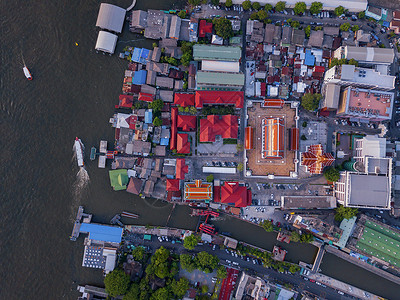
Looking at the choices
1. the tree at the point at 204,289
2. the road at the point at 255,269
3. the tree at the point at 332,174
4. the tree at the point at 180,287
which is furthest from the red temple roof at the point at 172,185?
the tree at the point at 332,174

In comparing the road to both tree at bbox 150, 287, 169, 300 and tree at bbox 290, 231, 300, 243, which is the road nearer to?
tree at bbox 150, 287, 169, 300

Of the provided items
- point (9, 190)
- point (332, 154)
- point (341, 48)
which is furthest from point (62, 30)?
point (332, 154)

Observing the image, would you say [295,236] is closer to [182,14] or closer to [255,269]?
[255,269]

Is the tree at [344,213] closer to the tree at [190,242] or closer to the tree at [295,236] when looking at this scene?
the tree at [295,236]

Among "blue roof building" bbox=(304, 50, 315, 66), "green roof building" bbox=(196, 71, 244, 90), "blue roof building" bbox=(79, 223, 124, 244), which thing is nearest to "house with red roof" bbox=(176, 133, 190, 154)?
"green roof building" bbox=(196, 71, 244, 90)

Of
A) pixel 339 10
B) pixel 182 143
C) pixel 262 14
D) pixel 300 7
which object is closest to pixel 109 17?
pixel 182 143

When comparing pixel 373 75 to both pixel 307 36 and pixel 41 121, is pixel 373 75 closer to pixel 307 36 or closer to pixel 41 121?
pixel 307 36
